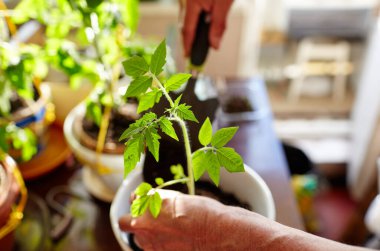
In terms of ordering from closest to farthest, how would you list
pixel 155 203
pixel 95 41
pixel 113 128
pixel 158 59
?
pixel 158 59 → pixel 155 203 → pixel 95 41 → pixel 113 128

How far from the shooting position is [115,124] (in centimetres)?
105

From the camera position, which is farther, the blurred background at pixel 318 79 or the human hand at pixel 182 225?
the blurred background at pixel 318 79

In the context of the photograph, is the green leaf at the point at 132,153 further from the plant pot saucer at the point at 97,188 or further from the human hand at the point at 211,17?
the plant pot saucer at the point at 97,188

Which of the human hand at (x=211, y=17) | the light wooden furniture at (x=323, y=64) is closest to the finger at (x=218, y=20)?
the human hand at (x=211, y=17)

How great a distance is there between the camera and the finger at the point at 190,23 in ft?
2.78

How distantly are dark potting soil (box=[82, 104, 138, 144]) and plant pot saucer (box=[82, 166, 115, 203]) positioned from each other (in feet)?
0.33

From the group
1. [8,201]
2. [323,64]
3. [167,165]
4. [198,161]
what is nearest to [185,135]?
[198,161]

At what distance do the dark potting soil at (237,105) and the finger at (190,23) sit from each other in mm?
367

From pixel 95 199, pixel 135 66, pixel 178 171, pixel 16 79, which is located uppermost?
pixel 135 66

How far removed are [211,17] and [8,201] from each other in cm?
55

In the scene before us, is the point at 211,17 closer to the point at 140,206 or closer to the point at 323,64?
the point at 140,206

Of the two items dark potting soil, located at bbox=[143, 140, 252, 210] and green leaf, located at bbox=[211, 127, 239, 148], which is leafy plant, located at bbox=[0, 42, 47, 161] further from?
green leaf, located at bbox=[211, 127, 239, 148]

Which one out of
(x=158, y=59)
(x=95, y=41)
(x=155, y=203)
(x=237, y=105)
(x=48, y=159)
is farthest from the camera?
(x=237, y=105)

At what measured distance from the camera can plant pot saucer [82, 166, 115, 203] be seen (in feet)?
3.44
